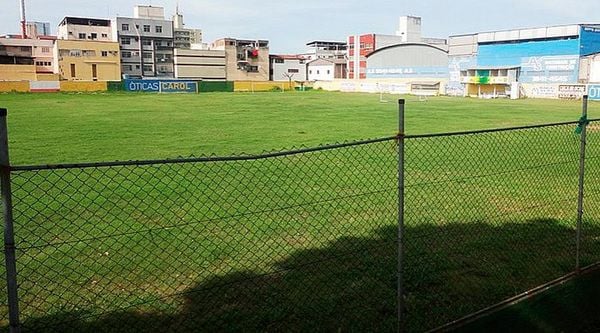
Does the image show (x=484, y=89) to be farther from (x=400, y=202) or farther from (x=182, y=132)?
(x=400, y=202)

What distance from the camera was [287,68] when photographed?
118 metres

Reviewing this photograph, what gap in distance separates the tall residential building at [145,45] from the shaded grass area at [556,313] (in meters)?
108

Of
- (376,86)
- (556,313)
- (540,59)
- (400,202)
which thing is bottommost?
(556,313)

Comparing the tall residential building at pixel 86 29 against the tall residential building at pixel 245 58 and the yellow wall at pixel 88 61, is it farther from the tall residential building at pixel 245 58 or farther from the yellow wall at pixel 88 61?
the tall residential building at pixel 245 58

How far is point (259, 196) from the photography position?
9211 millimetres

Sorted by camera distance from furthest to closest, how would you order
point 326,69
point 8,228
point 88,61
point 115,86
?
point 326,69 < point 88,61 < point 115,86 < point 8,228

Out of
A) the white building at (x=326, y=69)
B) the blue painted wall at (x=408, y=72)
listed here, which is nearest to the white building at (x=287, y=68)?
the white building at (x=326, y=69)

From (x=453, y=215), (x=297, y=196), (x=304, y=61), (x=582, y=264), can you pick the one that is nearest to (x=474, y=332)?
(x=582, y=264)

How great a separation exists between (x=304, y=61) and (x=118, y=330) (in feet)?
386

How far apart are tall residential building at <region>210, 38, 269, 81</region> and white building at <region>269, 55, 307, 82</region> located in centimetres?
385

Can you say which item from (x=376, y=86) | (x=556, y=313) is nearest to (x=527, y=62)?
(x=376, y=86)

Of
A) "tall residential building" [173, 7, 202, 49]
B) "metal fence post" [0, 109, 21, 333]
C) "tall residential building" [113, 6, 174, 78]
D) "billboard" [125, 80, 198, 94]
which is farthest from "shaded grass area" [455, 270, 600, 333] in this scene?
"tall residential building" [173, 7, 202, 49]

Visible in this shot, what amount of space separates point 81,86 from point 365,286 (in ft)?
206

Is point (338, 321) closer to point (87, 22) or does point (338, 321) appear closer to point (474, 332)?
point (474, 332)
